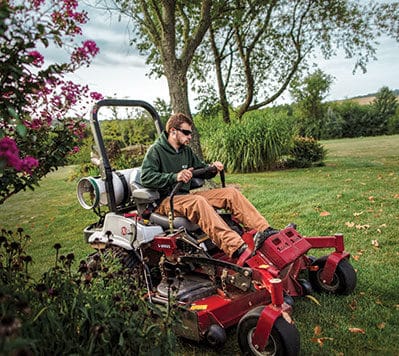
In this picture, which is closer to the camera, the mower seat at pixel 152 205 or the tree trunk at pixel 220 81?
the mower seat at pixel 152 205

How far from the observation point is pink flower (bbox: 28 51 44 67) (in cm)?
192

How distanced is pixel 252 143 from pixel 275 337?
861 centimetres

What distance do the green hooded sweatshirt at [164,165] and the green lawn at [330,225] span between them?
134 cm

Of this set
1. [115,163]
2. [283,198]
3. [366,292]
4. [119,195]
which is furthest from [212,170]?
[115,163]

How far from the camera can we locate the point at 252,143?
35.4 feet

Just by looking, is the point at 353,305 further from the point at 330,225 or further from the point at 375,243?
the point at 330,225

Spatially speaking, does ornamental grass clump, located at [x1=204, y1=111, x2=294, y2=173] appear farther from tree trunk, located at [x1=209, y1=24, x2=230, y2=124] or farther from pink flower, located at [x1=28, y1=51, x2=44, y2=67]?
pink flower, located at [x1=28, y1=51, x2=44, y2=67]

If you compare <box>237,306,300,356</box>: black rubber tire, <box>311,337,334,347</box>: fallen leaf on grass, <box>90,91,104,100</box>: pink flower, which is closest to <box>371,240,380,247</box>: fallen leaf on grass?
<box>311,337,334,347</box>: fallen leaf on grass

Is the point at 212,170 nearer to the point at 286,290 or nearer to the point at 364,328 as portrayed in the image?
the point at 286,290

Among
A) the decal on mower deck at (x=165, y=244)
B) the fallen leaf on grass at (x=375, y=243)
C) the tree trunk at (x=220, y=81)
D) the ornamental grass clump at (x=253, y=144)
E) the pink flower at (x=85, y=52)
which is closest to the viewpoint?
the pink flower at (x=85, y=52)

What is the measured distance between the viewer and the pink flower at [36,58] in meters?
1.92

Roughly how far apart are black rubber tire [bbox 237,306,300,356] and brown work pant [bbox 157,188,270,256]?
1.96ft

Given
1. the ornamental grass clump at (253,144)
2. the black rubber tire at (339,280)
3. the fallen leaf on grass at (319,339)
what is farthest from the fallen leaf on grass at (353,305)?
the ornamental grass clump at (253,144)

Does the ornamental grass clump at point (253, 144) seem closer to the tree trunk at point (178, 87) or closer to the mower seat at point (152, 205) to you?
the tree trunk at point (178, 87)
